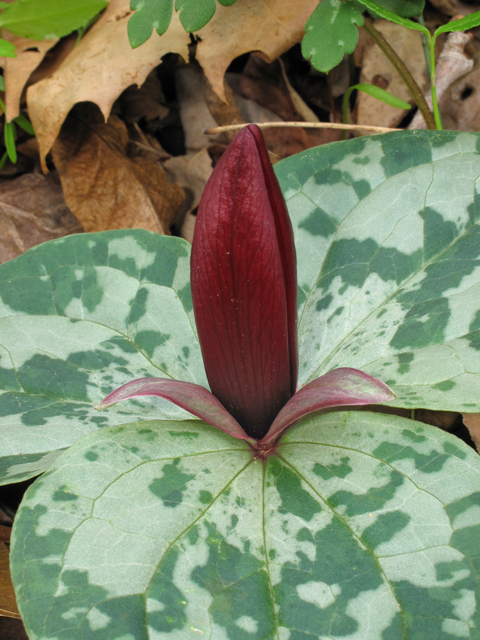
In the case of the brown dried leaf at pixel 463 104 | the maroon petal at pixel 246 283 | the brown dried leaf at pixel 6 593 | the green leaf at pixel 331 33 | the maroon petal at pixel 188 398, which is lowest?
the brown dried leaf at pixel 6 593

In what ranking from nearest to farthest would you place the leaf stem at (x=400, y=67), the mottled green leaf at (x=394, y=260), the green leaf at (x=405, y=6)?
the mottled green leaf at (x=394, y=260) < the leaf stem at (x=400, y=67) < the green leaf at (x=405, y=6)

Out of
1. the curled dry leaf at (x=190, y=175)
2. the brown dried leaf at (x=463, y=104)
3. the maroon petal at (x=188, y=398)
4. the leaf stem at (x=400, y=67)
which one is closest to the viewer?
the maroon petal at (x=188, y=398)

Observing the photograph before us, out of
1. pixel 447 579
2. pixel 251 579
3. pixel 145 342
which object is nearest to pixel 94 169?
pixel 145 342

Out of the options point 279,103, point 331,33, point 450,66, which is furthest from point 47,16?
point 450,66

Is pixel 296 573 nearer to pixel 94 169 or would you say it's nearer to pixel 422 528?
pixel 422 528

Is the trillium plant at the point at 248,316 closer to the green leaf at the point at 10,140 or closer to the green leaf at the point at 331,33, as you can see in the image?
the green leaf at the point at 331,33

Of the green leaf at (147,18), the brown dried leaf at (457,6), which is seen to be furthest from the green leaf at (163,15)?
the brown dried leaf at (457,6)

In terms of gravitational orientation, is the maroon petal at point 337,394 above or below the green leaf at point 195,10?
below
